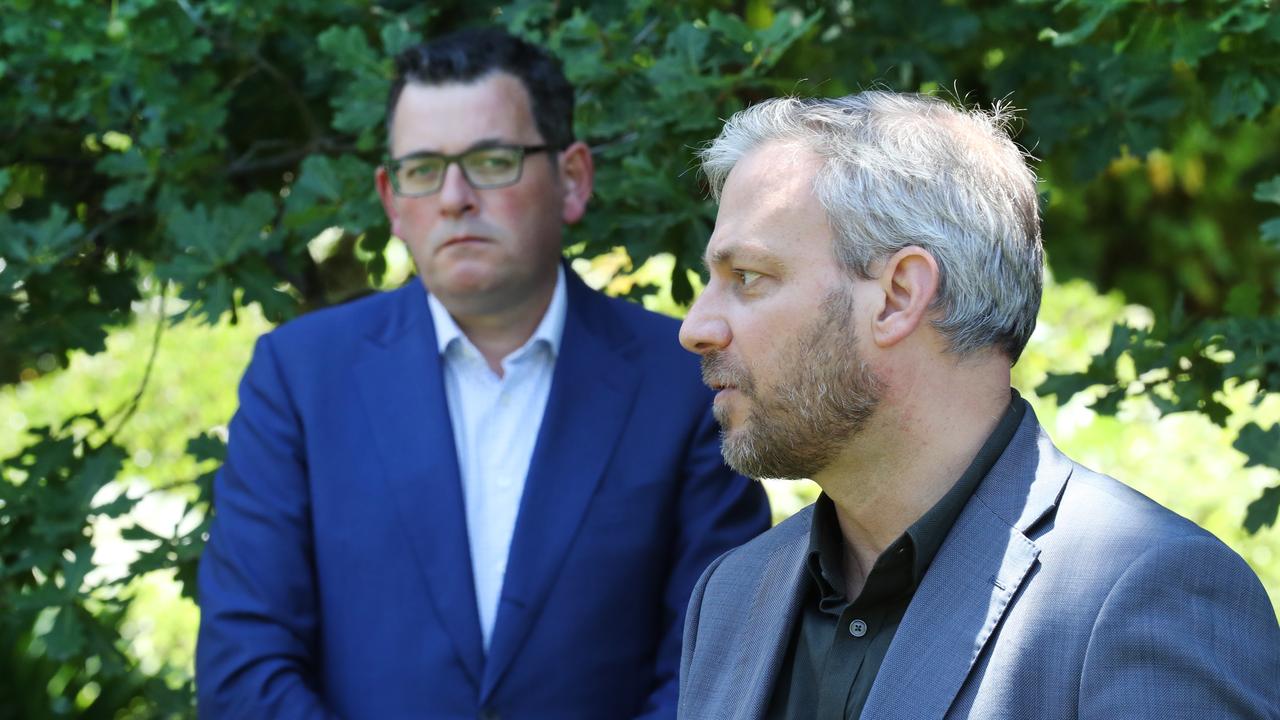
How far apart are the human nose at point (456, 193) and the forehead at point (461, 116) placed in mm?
52

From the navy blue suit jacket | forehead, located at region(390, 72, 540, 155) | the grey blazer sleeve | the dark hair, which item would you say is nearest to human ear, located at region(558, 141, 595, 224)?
the dark hair

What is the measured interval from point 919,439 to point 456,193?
1.35 meters

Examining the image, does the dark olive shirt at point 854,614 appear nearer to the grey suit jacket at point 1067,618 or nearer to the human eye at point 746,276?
the grey suit jacket at point 1067,618

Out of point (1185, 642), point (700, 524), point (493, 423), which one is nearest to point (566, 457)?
point (493, 423)

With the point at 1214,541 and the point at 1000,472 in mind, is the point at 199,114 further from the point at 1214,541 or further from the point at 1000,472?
the point at 1214,541

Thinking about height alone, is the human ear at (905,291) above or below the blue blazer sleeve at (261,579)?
above

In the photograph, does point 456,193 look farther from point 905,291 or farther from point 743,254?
point 905,291

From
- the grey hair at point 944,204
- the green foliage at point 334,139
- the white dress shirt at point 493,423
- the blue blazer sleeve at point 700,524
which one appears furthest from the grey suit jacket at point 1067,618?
the green foliage at point 334,139

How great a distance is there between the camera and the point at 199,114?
360 centimetres

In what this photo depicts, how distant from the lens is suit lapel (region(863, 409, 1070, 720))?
177 cm

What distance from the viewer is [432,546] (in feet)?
9.34

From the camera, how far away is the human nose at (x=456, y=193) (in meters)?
2.93

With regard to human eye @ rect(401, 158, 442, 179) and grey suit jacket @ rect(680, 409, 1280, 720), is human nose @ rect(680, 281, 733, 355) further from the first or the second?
human eye @ rect(401, 158, 442, 179)

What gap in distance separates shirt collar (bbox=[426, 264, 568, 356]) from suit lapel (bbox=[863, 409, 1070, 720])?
135 cm
